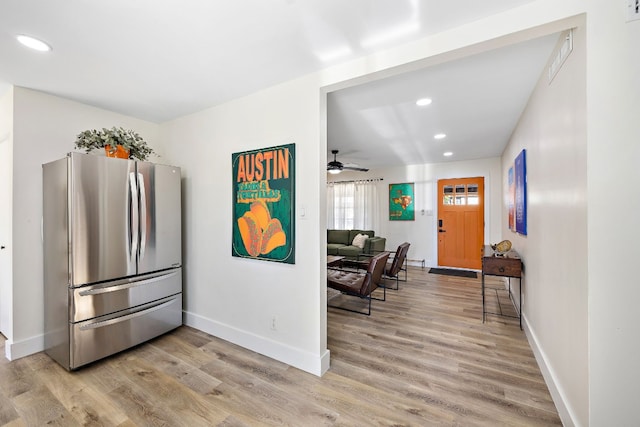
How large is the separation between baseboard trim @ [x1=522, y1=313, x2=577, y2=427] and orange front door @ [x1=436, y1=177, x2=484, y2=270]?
11.5 feet

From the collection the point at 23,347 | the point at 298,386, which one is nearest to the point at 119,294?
the point at 23,347

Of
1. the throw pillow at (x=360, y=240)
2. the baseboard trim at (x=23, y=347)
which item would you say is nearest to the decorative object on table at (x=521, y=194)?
the throw pillow at (x=360, y=240)

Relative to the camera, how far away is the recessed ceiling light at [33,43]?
5.64 feet

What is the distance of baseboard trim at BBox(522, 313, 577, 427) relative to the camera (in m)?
1.56

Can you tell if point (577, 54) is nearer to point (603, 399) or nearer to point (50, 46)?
point (603, 399)

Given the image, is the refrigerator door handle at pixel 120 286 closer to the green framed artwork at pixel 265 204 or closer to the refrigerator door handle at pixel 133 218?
the refrigerator door handle at pixel 133 218

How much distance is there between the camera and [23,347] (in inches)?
95.0

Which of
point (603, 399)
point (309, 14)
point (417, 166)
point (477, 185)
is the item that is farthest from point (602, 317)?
point (417, 166)

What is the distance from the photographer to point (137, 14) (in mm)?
1509

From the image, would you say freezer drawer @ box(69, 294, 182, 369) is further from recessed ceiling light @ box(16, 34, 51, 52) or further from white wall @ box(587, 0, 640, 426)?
white wall @ box(587, 0, 640, 426)

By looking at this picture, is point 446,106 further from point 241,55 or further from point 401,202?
point 401,202

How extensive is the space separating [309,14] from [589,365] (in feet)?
7.86

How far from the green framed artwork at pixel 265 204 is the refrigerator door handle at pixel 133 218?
3.02 feet

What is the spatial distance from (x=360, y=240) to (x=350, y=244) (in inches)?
21.7
